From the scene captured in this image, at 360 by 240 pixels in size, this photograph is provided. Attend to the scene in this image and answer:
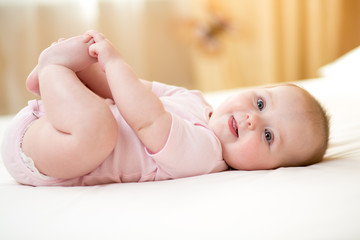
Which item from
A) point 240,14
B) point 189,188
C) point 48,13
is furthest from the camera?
point 240,14

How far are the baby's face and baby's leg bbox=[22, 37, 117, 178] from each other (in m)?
0.32

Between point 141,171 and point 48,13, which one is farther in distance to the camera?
point 48,13

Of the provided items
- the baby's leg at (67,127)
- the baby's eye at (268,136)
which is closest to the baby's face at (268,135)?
the baby's eye at (268,136)

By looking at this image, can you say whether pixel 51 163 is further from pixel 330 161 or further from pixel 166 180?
pixel 330 161

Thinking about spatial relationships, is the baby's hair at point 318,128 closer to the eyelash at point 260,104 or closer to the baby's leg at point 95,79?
the eyelash at point 260,104

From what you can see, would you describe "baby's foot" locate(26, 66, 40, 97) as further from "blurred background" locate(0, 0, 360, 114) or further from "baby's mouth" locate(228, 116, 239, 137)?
"blurred background" locate(0, 0, 360, 114)

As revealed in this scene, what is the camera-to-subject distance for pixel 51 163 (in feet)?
3.44

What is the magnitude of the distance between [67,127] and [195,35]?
2.72m

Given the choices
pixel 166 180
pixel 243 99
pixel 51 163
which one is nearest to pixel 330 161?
pixel 243 99

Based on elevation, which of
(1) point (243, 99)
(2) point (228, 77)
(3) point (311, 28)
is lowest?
(2) point (228, 77)

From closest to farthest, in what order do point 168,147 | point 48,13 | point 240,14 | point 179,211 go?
point 179,211 → point 168,147 → point 48,13 → point 240,14

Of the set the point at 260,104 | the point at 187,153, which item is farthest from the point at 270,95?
the point at 187,153

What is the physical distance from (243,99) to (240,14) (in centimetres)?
263

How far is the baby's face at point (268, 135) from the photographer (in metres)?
1.18
